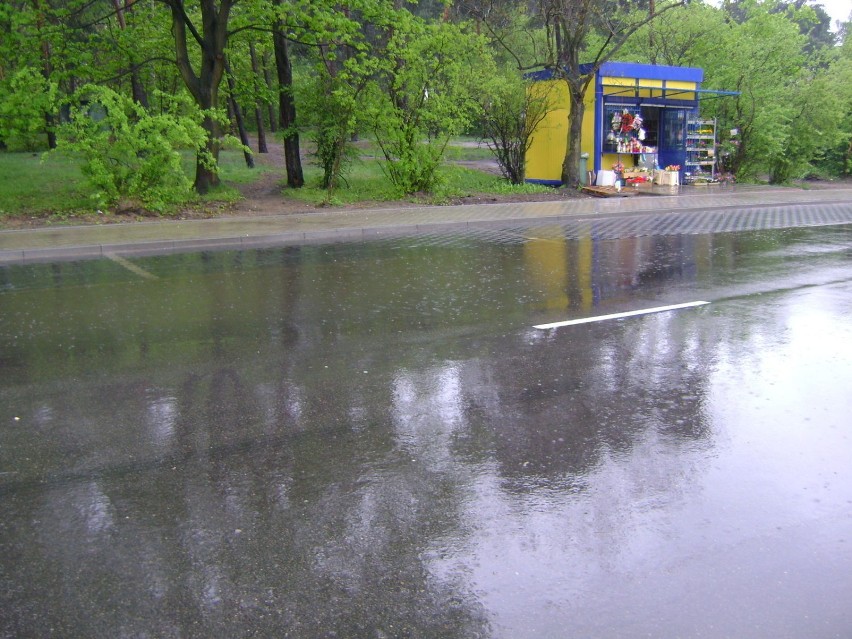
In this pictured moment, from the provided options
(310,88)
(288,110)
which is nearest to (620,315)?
(310,88)

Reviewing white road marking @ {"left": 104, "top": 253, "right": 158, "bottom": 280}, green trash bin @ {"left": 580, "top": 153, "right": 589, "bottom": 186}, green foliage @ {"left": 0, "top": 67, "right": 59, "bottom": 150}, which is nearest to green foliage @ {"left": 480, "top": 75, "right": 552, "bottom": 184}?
green trash bin @ {"left": 580, "top": 153, "right": 589, "bottom": 186}

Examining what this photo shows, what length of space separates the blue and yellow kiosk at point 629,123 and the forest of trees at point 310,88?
1.34m

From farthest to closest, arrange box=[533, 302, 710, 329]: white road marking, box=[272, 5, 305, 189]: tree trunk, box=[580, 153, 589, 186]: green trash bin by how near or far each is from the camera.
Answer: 1. box=[580, 153, 589, 186]: green trash bin
2. box=[272, 5, 305, 189]: tree trunk
3. box=[533, 302, 710, 329]: white road marking

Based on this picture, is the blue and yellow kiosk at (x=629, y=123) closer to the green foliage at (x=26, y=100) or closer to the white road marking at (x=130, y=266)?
the green foliage at (x=26, y=100)

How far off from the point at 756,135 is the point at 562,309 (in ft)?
72.4

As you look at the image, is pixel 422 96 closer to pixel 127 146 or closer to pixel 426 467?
pixel 127 146

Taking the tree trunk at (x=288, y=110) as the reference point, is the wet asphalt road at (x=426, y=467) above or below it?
below

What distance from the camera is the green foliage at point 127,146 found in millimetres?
16781

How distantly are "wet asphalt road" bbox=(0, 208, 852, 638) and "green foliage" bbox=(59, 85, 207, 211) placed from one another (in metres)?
8.27

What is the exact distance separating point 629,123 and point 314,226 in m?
13.8

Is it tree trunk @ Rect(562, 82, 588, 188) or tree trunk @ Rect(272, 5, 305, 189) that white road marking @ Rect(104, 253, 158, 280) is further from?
tree trunk @ Rect(562, 82, 588, 188)

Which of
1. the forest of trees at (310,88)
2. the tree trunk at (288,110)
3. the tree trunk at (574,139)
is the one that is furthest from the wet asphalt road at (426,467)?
the tree trunk at (574,139)

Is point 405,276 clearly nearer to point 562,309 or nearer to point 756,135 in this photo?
point 562,309

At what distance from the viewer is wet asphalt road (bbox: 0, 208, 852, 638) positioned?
11.3 ft
